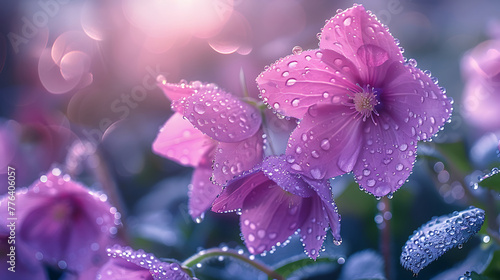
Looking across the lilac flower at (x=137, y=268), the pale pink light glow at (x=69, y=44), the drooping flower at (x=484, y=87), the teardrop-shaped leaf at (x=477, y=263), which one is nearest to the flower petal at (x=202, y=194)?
the lilac flower at (x=137, y=268)

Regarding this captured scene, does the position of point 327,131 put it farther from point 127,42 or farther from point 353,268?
point 127,42

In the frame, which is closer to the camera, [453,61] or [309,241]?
[309,241]

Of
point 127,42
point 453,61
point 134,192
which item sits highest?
point 127,42

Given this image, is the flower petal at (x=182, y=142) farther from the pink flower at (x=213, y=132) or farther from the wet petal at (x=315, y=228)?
the wet petal at (x=315, y=228)

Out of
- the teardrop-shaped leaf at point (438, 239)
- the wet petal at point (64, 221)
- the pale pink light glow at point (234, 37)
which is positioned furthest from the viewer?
the pale pink light glow at point (234, 37)

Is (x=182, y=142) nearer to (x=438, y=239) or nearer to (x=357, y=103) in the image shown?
(x=357, y=103)

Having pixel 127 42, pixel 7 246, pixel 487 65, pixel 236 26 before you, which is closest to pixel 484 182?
pixel 487 65

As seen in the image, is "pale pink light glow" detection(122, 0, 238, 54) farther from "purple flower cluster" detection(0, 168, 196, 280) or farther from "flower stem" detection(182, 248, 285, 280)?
"flower stem" detection(182, 248, 285, 280)

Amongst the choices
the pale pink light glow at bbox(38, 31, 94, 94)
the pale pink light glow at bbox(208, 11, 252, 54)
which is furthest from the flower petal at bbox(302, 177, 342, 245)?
the pale pink light glow at bbox(38, 31, 94, 94)
